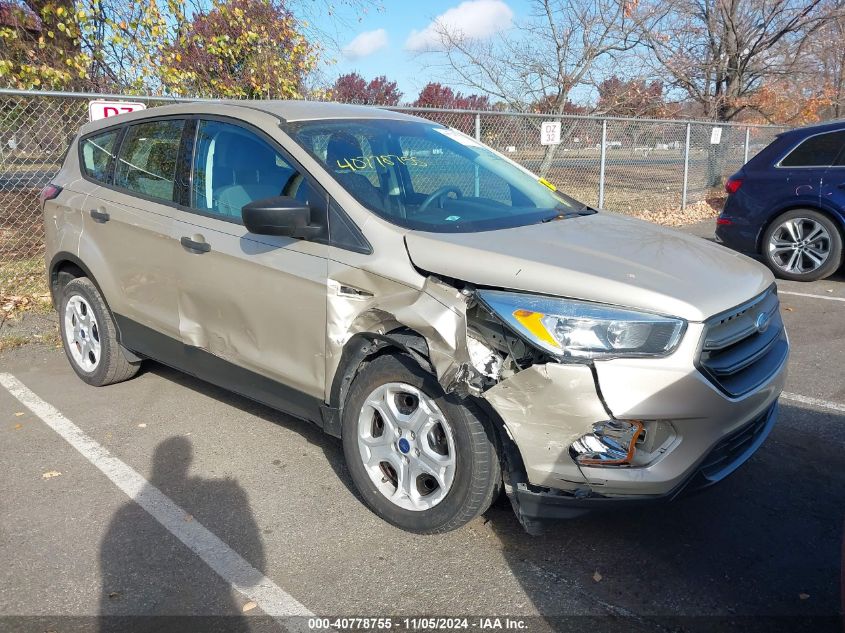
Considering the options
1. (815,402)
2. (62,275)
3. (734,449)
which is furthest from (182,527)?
(815,402)

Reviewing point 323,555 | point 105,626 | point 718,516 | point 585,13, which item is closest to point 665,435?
point 718,516

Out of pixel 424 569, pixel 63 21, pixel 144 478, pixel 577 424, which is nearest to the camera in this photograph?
pixel 577 424

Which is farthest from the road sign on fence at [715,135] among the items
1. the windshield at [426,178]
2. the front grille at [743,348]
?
the front grille at [743,348]

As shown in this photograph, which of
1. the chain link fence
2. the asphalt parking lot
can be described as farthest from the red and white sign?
the asphalt parking lot

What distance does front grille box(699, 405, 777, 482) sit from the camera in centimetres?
273

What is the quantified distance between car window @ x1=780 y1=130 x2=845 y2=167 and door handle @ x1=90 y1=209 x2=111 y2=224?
22.6 feet

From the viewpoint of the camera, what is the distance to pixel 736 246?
325 inches

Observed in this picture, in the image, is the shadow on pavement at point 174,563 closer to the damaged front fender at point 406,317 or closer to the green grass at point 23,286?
the damaged front fender at point 406,317

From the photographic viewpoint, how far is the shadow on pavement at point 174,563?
2609 millimetres

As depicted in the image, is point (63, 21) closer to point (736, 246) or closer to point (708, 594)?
point (736, 246)

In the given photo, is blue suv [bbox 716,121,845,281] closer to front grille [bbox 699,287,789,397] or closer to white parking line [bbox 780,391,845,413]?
white parking line [bbox 780,391,845,413]

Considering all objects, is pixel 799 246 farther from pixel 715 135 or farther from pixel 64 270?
pixel 715 135

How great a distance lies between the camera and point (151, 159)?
4.25 metres

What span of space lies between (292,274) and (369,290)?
0.46 m
